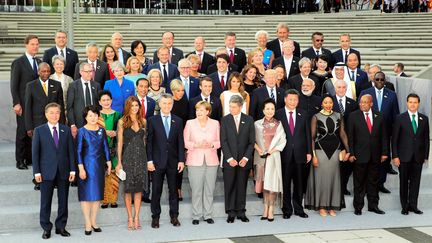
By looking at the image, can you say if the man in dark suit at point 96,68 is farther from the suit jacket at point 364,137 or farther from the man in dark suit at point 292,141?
the suit jacket at point 364,137

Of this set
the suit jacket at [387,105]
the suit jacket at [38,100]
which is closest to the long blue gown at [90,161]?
the suit jacket at [38,100]

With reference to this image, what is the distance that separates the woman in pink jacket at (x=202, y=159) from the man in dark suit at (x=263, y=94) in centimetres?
80

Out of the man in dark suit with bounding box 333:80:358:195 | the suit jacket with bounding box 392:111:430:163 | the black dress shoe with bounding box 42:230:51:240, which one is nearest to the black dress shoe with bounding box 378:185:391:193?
the man in dark suit with bounding box 333:80:358:195

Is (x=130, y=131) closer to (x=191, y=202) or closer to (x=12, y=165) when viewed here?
(x=191, y=202)

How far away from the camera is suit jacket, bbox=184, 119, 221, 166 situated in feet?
34.6

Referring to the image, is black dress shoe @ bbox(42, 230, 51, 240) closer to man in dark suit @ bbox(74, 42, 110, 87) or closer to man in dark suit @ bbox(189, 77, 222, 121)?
man in dark suit @ bbox(189, 77, 222, 121)

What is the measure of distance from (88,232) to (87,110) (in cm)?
157

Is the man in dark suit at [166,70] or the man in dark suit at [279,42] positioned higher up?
the man in dark suit at [279,42]

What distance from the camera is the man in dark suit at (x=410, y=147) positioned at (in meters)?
11.1

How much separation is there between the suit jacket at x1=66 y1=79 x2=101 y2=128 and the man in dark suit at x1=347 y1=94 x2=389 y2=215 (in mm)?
3680

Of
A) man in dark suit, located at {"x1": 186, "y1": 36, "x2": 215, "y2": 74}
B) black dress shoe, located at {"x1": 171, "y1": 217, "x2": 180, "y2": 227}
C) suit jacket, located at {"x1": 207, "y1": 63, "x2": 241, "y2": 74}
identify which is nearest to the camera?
black dress shoe, located at {"x1": 171, "y1": 217, "x2": 180, "y2": 227}

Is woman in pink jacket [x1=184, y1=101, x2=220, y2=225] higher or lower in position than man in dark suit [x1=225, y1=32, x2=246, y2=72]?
lower

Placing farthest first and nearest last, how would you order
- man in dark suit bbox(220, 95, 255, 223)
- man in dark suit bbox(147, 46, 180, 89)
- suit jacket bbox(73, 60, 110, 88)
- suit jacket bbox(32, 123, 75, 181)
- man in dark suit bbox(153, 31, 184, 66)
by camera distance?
man in dark suit bbox(153, 31, 184, 66) → man in dark suit bbox(147, 46, 180, 89) → suit jacket bbox(73, 60, 110, 88) → man in dark suit bbox(220, 95, 255, 223) → suit jacket bbox(32, 123, 75, 181)

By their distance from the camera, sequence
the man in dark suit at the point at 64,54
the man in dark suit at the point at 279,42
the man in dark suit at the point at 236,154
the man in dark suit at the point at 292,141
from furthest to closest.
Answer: the man in dark suit at the point at 279,42, the man in dark suit at the point at 64,54, the man in dark suit at the point at 292,141, the man in dark suit at the point at 236,154
